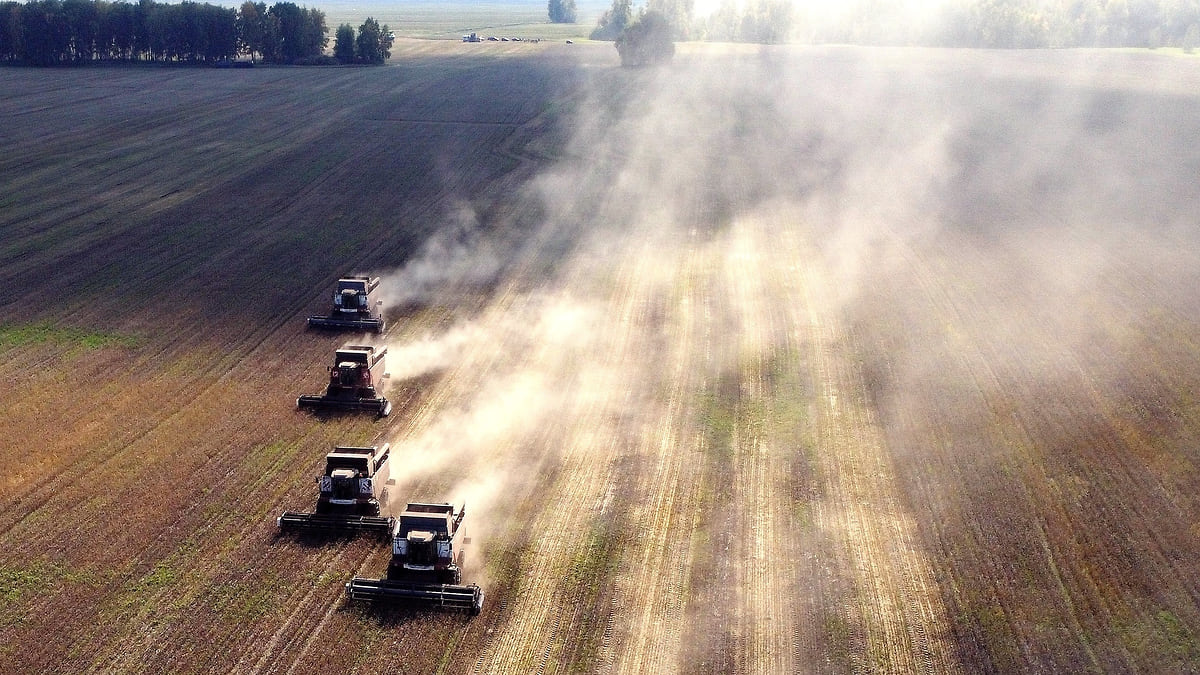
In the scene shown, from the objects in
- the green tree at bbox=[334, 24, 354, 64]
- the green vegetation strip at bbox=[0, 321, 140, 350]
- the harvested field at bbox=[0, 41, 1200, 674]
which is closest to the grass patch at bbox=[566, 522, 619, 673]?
the harvested field at bbox=[0, 41, 1200, 674]

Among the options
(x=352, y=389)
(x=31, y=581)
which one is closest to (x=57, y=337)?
(x=352, y=389)

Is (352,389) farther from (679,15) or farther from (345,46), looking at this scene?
(679,15)

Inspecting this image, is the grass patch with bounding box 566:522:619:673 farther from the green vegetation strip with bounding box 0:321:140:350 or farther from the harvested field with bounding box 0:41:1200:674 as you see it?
the green vegetation strip with bounding box 0:321:140:350

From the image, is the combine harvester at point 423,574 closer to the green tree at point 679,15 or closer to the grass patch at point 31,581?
the grass patch at point 31,581

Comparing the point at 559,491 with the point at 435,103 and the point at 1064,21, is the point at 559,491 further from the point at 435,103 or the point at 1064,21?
the point at 1064,21

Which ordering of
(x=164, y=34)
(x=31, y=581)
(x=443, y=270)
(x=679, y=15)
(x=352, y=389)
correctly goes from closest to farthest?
(x=31, y=581) → (x=352, y=389) → (x=443, y=270) → (x=164, y=34) → (x=679, y=15)
